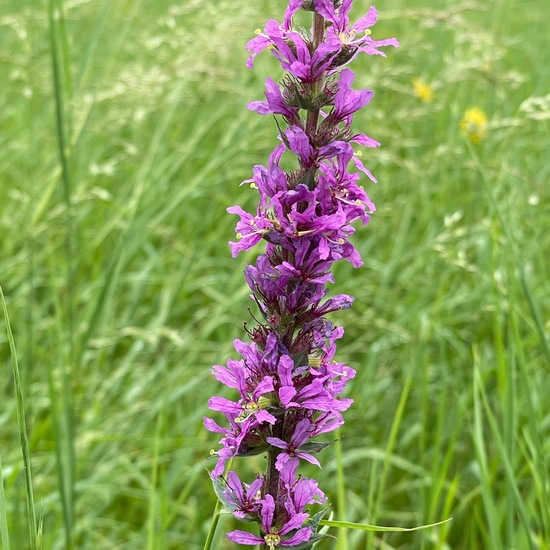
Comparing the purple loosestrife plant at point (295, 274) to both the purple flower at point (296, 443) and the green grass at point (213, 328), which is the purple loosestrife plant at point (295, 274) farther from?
the green grass at point (213, 328)

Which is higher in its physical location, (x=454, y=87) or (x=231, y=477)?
(x=454, y=87)

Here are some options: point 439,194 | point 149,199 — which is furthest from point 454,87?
point 149,199

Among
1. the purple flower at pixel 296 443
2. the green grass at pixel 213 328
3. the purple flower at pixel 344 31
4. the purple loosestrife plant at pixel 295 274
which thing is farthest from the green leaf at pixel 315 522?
the purple flower at pixel 344 31

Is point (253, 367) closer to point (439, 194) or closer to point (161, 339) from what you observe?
point (161, 339)

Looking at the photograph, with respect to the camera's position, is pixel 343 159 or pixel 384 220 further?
pixel 384 220

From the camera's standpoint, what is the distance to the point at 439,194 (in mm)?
5227

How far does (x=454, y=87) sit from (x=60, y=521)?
18.4 ft

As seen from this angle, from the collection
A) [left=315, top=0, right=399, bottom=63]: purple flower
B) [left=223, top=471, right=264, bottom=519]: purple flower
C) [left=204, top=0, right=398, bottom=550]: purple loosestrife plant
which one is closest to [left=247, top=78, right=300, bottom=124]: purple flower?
[left=204, top=0, right=398, bottom=550]: purple loosestrife plant

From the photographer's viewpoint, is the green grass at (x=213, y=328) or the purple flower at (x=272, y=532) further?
the green grass at (x=213, y=328)

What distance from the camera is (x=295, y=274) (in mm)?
1421

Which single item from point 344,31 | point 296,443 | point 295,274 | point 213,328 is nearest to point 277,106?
point 344,31

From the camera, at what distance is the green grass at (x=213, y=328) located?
105 inches

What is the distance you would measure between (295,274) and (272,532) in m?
0.50

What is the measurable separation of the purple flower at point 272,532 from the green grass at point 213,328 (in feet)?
2.46
